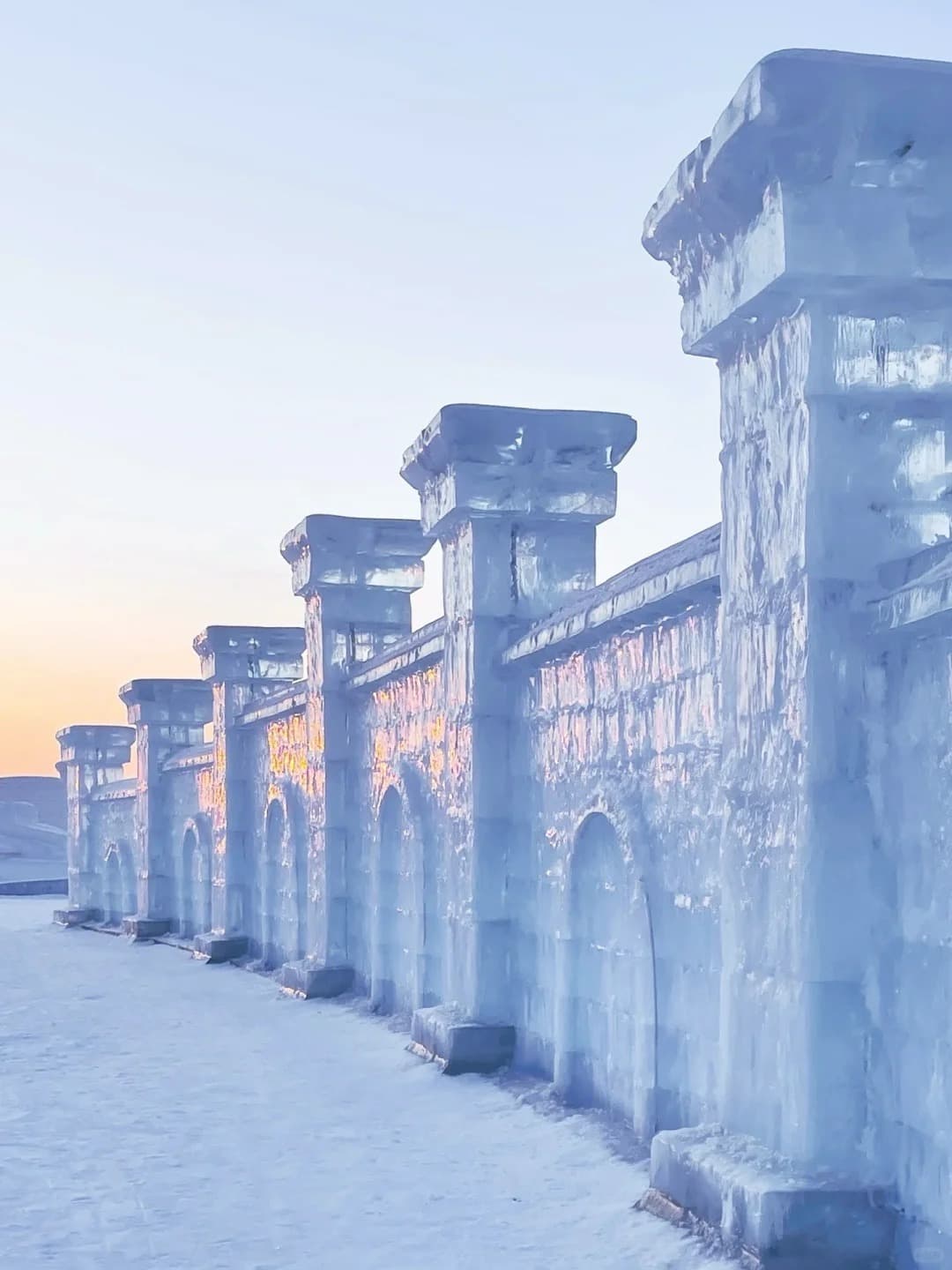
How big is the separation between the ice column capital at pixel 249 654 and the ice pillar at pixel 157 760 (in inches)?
149

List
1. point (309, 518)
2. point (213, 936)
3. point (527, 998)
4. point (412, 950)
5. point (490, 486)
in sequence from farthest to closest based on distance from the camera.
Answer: point (213, 936), point (309, 518), point (412, 950), point (490, 486), point (527, 998)

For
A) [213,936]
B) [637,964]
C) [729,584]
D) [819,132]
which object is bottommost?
[213,936]

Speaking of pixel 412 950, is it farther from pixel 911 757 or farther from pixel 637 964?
pixel 911 757

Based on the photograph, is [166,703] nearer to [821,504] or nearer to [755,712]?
[755,712]

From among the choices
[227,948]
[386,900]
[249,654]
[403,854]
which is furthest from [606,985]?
[249,654]

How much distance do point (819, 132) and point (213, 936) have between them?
11.8 m

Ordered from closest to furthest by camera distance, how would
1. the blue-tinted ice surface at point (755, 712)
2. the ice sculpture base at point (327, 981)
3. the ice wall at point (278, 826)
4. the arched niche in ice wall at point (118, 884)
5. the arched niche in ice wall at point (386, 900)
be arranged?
1. the blue-tinted ice surface at point (755, 712)
2. the arched niche in ice wall at point (386, 900)
3. the ice sculpture base at point (327, 981)
4. the ice wall at point (278, 826)
5. the arched niche in ice wall at point (118, 884)

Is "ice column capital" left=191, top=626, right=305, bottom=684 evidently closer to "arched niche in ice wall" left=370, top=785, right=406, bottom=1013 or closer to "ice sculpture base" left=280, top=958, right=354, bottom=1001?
"ice sculpture base" left=280, top=958, right=354, bottom=1001

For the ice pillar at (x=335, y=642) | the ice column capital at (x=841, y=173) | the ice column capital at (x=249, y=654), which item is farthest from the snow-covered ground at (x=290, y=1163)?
the ice column capital at (x=249, y=654)

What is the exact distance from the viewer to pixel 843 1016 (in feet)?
13.9

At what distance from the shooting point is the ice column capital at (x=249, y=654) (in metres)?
15.2

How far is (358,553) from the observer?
38.8 feet

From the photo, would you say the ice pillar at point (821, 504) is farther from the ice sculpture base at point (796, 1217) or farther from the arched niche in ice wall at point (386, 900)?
the arched niche in ice wall at point (386, 900)

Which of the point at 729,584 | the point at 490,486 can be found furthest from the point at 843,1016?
the point at 490,486
